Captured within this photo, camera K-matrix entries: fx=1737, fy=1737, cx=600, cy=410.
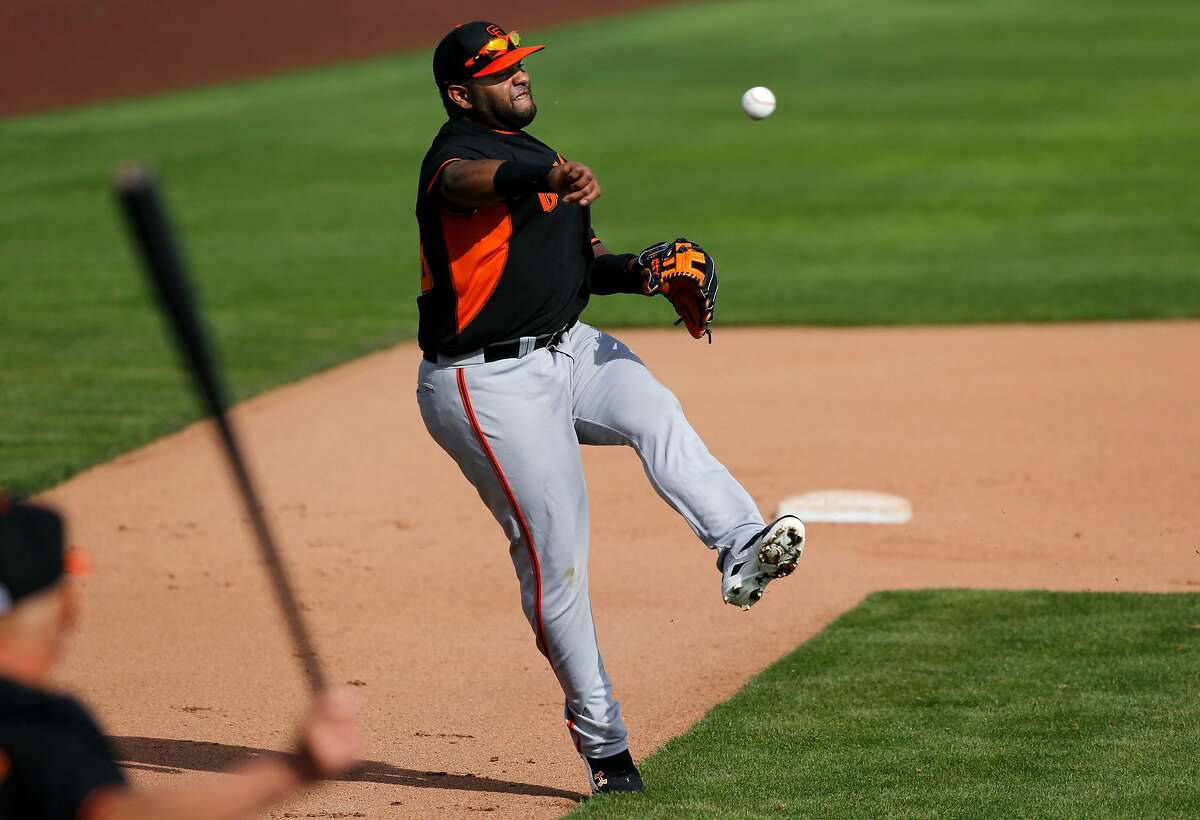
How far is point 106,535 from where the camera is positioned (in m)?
8.77

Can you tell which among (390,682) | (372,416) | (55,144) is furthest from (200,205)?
(390,682)

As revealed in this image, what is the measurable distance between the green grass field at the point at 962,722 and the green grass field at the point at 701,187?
5.09m

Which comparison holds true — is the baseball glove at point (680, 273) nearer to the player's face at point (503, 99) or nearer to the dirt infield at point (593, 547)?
the player's face at point (503, 99)

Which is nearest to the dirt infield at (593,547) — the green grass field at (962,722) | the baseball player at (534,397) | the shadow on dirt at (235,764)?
the shadow on dirt at (235,764)

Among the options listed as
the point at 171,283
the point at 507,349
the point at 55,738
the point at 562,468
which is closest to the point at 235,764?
the point at 562,468

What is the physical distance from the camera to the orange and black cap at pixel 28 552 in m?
2.65

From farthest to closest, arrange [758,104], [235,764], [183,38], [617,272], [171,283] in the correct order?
[183,38], [758,104], [235,764], [617,272], [171,283]

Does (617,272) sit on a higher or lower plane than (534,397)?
higher

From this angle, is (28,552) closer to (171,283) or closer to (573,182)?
(171,283)

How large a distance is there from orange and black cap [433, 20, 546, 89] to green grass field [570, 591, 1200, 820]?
2.20 metres

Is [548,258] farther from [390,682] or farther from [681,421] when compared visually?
[390,682]

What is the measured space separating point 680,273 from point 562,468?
32.2 inches

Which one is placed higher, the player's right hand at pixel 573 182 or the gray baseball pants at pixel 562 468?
the player's right hand at pixel 573 182

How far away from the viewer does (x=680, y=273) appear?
217 inches
